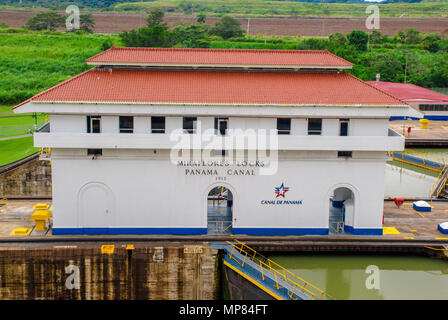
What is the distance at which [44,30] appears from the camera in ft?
293

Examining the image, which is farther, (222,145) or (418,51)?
(418,51)

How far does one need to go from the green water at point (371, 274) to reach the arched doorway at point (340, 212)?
59.8 inches

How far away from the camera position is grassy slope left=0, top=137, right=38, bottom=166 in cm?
3524

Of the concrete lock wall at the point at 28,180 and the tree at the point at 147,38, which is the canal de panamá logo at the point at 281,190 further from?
the tree at the point at 147,38

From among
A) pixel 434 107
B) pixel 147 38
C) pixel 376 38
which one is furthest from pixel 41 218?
pixel 376 38

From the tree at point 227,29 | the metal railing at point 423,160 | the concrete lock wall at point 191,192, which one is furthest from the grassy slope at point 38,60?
the metal railing at point 423,160

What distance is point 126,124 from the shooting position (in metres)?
21.4

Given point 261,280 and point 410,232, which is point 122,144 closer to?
point 261,280

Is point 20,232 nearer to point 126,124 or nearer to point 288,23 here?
point 126,124

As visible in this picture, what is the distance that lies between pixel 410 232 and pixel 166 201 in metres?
11.3

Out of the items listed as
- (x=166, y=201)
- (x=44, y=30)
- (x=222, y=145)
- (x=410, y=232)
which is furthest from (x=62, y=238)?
(x=44, y=30)

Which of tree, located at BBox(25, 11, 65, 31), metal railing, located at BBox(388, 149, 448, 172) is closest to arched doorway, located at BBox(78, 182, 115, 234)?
metal railing, located at BBox(388, 149, 448, 172)

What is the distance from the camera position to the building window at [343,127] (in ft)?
71.8

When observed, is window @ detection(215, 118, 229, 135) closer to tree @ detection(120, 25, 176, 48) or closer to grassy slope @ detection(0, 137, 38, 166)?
grassy slope @ detection(0, 137, 38, 166)
